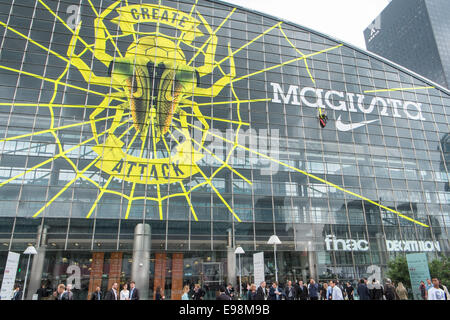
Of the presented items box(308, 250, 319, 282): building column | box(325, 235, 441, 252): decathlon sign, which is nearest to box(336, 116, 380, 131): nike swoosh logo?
box(325, 235, 441, 252): decathlon sign

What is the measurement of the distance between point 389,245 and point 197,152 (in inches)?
732

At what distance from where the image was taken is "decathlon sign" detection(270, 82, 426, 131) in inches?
1258

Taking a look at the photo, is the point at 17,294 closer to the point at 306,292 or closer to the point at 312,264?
the point at 306,292

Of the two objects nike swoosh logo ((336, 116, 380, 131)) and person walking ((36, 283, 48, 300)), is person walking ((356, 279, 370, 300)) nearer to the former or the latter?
person walking ((36, 283, 48, 300))

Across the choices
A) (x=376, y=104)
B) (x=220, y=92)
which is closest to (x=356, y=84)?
(x=376, y=104)

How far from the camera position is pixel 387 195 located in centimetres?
3073

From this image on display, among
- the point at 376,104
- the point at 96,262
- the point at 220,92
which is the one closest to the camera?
the point at 96,262

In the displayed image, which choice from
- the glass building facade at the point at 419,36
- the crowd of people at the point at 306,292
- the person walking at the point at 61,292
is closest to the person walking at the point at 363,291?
the crowd of people at the point at 306,292

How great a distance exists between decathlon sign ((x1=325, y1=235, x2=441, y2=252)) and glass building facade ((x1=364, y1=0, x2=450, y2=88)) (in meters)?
105

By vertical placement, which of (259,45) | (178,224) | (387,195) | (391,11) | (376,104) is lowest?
(178,224)

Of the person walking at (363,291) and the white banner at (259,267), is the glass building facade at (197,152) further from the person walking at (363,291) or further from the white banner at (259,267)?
the person walking at (363,291)

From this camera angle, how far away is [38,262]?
2261 cm

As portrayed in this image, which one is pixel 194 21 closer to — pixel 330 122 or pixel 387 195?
pixel 330 122

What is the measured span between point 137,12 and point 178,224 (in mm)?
20166
